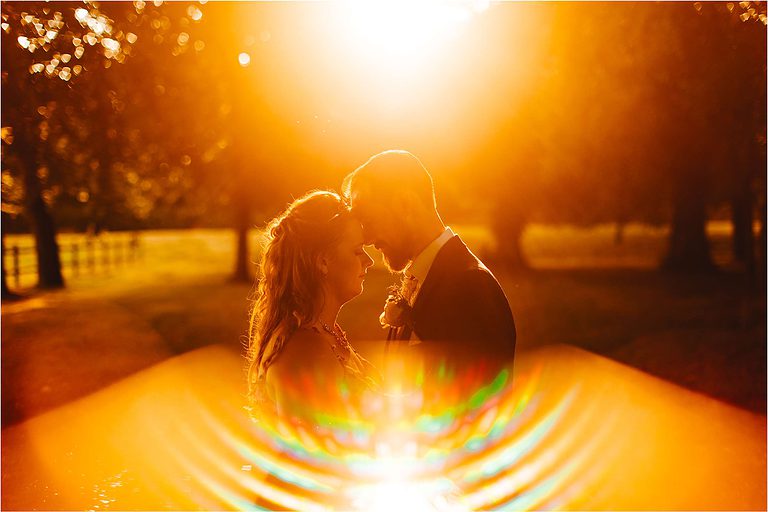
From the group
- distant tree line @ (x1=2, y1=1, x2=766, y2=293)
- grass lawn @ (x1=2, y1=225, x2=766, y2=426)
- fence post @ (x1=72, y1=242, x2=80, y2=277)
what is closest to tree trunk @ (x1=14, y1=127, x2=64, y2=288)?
distant tree line @ (x1=2, y1=1, x2=766, y2=293)

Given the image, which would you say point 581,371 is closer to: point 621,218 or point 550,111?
point 550,111

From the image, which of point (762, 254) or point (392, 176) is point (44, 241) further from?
point (392, 176)

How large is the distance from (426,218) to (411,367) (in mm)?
674

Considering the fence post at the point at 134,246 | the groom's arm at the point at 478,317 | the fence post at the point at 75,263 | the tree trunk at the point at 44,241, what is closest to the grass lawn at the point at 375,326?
the tree trunk at the point at 44,241

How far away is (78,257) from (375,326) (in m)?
27.7

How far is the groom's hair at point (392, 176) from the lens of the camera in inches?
147

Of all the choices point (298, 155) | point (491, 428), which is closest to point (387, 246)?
point (491, 428)

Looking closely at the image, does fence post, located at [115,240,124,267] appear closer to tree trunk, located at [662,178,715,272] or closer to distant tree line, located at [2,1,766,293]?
distant tree line, located at [2,1,766,293]

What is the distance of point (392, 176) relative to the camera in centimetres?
375

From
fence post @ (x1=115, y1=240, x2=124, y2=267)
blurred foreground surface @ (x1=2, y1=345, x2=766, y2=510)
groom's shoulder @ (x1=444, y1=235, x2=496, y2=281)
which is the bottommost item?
blurred foreground surface @ (x1=2, y1=345, x2=766, y2=510)

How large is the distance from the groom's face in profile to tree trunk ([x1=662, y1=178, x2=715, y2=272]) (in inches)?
1154

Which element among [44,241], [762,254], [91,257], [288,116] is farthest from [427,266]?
[91,257]

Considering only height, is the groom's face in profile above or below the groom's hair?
below

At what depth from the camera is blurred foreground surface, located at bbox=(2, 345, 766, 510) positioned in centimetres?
339
